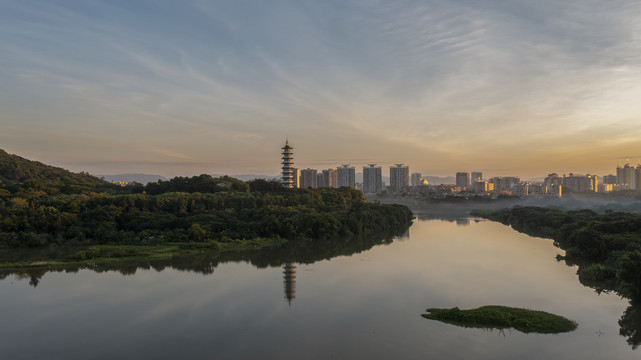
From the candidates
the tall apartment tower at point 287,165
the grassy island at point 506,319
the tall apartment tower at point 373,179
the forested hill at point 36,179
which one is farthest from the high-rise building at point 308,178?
the grassy island at point 506,319

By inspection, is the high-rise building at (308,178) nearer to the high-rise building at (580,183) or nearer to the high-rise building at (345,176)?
the high-rise building at (345,176)

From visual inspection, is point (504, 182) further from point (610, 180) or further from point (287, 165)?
point (287, 165)

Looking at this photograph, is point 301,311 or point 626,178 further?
point 626,178

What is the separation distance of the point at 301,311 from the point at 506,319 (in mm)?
5813

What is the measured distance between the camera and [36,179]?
120 feet

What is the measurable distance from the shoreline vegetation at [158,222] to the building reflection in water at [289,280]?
5553 millimetres

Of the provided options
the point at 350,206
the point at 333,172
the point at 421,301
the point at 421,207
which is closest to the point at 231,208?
the point at 350,206

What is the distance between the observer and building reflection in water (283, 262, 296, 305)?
1475 centimetres

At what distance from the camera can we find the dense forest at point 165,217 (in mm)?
25250

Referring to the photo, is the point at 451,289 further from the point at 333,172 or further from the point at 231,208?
the point at 333,172

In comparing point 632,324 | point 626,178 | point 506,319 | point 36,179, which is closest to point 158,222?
point 36,179

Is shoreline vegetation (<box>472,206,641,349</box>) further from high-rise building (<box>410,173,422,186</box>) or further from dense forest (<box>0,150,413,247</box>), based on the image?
high-rise building (<box>410,173,422,186</box>)

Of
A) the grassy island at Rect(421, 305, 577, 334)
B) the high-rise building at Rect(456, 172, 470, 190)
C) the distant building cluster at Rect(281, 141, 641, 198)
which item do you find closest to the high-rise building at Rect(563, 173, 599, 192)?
the distant building cluster at Rect(281, 141, 641, 198)

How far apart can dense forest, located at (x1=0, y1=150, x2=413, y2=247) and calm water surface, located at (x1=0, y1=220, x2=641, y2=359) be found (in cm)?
717
